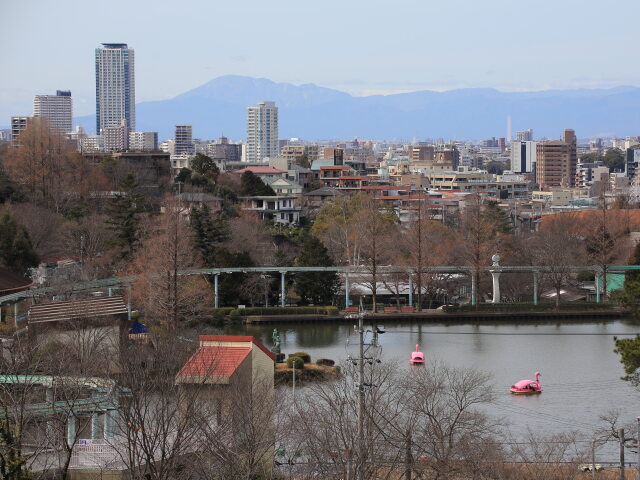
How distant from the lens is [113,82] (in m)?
110

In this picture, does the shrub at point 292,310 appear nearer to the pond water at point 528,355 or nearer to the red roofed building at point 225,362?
the pond water at point 528,355

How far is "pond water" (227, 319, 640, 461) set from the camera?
Result: 46.6ft

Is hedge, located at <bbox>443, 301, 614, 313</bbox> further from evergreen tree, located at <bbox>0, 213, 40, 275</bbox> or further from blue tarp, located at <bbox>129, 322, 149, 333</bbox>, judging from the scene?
evergreen tree, located at <bbox>0, 213, 40, 275</bbox>

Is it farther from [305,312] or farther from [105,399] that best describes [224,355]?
[305,312]

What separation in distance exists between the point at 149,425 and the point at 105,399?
3.40ft

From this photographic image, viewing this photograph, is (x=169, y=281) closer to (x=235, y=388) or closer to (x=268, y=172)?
(x=235, y=388)

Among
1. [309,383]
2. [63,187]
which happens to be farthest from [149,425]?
[63,187]

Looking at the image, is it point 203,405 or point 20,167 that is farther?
point 20,167

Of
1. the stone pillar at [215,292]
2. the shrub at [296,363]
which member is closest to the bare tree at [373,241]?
the stone pillar at [215,292]

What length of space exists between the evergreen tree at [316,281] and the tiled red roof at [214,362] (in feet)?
38.8

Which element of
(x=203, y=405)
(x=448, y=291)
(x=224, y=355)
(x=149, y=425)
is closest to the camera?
(x=149, y=425)

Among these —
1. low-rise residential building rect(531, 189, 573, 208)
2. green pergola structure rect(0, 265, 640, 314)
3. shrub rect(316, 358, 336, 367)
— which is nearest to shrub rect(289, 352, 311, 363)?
shrub rect(316, 358, 336, 367)

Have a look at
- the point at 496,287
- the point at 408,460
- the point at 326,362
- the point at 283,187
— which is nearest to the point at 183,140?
the point at 283,187

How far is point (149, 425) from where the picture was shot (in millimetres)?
9523
